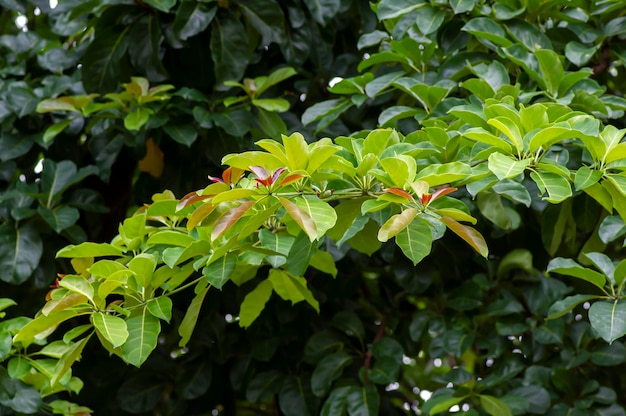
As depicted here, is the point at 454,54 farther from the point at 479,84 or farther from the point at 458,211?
the point at 458,211

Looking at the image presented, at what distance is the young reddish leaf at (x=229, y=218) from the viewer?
1250 millimetres

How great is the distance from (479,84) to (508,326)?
2.73ft

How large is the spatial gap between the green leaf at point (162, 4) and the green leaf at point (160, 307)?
1.04m

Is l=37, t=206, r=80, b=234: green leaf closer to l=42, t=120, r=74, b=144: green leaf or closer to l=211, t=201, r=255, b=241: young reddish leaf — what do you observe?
l=42, t=120, r=74, b=144: green leaf

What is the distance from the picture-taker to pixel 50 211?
2.29m

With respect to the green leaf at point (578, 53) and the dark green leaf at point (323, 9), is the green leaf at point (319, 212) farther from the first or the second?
the dark green leaf at point (323, 9)

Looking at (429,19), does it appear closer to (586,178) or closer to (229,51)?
(229,51)

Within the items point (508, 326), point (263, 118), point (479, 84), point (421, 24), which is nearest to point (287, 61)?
point (263, 118)

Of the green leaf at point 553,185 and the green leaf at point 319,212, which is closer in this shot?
the green leaf at point 319,212

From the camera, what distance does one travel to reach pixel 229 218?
126 cm

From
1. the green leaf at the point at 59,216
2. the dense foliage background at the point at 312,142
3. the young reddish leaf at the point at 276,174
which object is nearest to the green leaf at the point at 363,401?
A: the dense foliage background at the point at 312,142

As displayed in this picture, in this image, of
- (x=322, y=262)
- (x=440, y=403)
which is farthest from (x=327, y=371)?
(x=322, y=262)

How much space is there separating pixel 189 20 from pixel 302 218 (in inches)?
48.1

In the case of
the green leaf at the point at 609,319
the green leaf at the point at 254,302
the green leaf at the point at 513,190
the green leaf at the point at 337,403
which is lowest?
the green leaf at the point at 337,403
